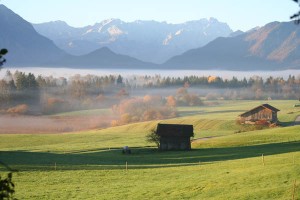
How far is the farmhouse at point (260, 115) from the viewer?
131 meters

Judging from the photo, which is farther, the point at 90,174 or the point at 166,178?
the point at 90,174

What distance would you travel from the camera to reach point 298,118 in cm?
13375

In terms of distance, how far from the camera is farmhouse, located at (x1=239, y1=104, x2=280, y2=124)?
131m

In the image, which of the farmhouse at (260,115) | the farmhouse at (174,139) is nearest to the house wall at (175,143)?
the farmhouse at (174,139)

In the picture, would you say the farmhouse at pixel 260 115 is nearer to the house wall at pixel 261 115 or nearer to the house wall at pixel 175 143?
the house wall at pixel 261 115

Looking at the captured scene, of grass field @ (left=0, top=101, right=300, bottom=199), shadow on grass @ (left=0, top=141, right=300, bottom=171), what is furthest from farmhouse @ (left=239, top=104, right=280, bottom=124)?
shadow on grass @ (left=0, top=141, right=300, bottom=171)

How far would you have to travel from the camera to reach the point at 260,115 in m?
134

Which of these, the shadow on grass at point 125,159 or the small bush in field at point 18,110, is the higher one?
the small bush in field at point 18,110

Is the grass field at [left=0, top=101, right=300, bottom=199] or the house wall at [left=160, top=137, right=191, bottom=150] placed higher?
the grass field at [left=0, top=101, right=300, bottom=199]

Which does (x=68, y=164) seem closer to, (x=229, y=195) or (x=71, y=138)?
(x=229, y=195)

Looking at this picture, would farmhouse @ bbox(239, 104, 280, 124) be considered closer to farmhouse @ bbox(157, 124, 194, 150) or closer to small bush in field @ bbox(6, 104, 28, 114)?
farmhouse @ bbox(157, 124, 194, 150)

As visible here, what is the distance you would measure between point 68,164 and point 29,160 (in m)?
6.20

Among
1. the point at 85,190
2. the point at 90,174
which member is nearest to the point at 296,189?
the point at 85,190

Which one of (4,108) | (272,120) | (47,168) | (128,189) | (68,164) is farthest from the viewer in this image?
(4,108)
